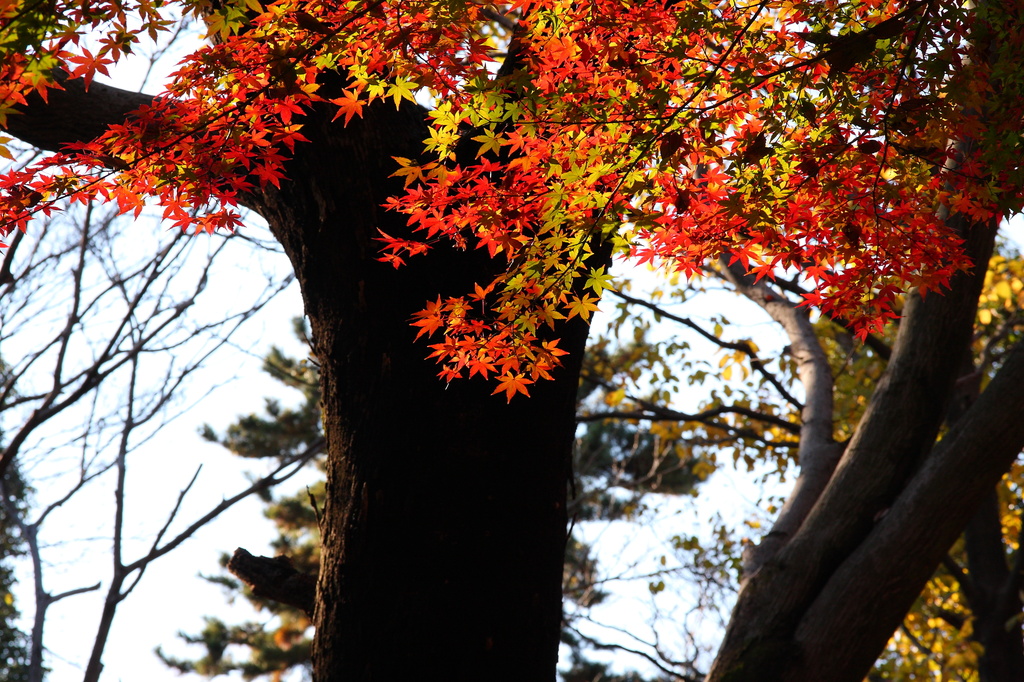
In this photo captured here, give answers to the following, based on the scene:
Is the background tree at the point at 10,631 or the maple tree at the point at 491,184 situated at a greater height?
the background tree at the point at 10,631

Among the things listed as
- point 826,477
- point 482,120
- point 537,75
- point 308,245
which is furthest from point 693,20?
point 826,477

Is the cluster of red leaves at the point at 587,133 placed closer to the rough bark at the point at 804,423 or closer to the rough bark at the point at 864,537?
the rough bark at the point at 864,537

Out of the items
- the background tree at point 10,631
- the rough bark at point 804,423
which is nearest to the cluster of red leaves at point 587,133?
the rough bark at point 804,423

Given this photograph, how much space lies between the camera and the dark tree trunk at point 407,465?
7.88ft

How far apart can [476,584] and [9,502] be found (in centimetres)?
518

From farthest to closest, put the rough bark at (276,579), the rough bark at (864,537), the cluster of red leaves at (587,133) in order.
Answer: the rough bark at (864,537)
the rough bark at (276,579)
the cluster of red leaves at (587,133)

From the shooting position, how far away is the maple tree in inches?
81.0

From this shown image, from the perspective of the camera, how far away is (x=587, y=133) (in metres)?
2.18

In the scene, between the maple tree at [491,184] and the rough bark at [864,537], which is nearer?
the maple tree at [491,184]

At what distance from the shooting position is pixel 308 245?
277cm

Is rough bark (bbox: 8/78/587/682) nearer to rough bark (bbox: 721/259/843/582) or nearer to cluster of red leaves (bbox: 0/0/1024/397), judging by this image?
cluster of red leaves (bbox: 0/0/1024/397)

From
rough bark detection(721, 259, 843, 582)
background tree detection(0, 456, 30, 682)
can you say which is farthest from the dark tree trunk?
background tree detection(0, 456, 30, 682)

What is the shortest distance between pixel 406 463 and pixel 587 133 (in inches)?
45.0

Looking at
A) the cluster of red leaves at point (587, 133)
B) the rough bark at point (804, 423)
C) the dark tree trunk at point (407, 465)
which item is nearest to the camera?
the cluster of red leaves at point (587, 133)
